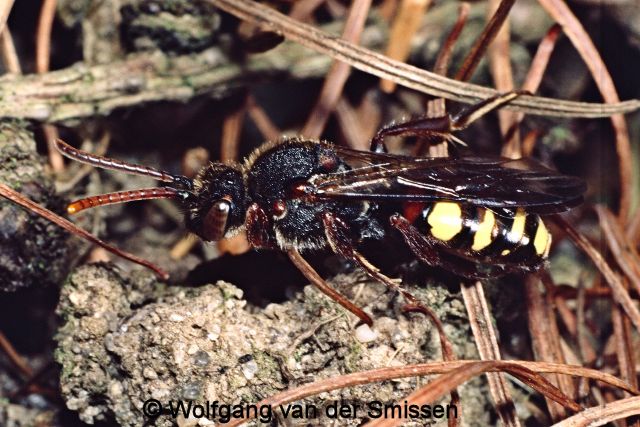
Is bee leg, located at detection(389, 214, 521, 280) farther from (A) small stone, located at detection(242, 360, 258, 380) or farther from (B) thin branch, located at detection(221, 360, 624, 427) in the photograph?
(A) small stone, located at detection(242, 360, 258, 380)

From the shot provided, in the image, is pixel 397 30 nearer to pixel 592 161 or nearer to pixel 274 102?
pixel 274 102

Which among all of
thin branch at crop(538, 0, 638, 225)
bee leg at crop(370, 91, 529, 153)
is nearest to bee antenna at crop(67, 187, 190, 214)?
bee leg at crop(370, 91, 529, 153)

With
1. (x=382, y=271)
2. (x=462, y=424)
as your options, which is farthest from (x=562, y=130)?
(x=462, y=424)

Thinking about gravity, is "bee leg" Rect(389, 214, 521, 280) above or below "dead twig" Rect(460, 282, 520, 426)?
above

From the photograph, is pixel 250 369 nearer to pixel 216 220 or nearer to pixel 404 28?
pixel 216 220

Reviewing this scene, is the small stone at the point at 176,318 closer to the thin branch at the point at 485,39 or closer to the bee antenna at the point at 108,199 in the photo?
the bee antenna at the point at 108,199

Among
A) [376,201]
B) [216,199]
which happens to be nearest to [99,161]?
[216,199]
